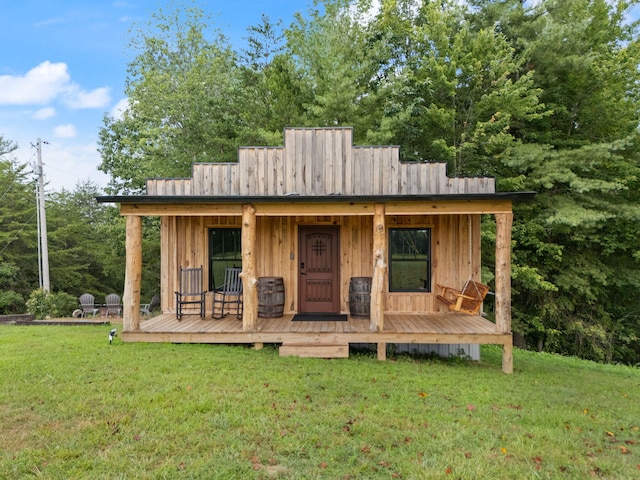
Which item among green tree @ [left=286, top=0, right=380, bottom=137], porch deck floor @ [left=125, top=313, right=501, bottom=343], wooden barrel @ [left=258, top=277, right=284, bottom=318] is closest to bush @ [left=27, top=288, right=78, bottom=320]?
porch deck floor @ [left=125, top=313, right=501, bottom=343]

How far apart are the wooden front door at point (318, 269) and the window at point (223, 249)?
1.33 metres

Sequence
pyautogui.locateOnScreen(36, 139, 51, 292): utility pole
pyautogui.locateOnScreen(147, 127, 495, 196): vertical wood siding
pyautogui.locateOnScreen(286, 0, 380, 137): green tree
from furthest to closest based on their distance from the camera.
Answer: pyautogui.locateOnScreen(36, 139, 51, 292): utility pole, pyautogui.locateOnScreen(286, 0, 380, 137): green tree, pyautogui.locateOnScreen(147, 127, 495, 196): vertical wood siding

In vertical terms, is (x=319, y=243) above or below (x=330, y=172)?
below

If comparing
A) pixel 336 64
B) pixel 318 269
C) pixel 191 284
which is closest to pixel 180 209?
pixel 191 284

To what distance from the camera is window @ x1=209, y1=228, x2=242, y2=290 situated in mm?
8078

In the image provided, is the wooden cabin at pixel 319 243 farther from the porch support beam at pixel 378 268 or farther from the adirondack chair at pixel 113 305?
the adirondack chair at pixel 113 305

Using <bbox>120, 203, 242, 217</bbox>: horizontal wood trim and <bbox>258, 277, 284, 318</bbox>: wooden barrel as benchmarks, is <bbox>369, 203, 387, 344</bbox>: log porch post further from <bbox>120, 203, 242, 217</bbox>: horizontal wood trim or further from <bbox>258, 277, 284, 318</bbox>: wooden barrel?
<bbox>120, 203, 242, 217</bbox>: horizontal wood trim

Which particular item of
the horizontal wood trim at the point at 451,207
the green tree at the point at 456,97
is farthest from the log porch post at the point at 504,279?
the green tree at the point at 456,97

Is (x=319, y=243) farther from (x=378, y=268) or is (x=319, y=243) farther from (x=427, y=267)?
(x=427, y=267)

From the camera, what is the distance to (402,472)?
2.94 metres

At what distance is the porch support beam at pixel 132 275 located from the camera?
21.0ft

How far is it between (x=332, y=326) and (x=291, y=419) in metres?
3.01

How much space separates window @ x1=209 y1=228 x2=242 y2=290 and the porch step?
8.59 ft

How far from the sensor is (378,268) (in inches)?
244
